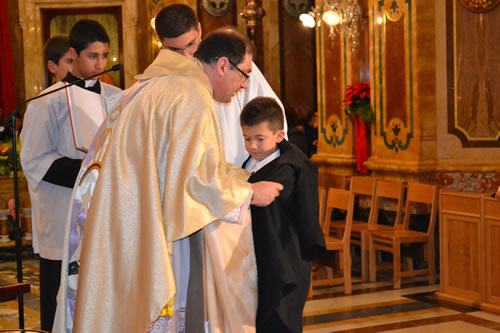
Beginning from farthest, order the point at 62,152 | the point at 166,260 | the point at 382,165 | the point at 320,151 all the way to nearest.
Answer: the point at 320,151 → the point at 382,165 → the point at 62,152 → the point at 166,260

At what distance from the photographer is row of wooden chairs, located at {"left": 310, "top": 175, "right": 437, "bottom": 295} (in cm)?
727

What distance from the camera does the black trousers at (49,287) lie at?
3.95 meters

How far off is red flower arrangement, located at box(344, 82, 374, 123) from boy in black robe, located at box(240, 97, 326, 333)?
5652 mm

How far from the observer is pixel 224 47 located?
3125mm

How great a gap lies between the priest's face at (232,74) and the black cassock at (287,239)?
0.45 metres

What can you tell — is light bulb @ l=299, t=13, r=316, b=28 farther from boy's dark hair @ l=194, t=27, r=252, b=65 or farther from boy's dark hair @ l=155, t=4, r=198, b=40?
boy's dark hair @ l=194, t=27, r=252, b=65

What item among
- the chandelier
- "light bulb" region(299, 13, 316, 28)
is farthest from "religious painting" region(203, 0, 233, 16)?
the chandelier

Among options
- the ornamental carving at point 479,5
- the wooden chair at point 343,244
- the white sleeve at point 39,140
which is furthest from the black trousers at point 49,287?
the ornamental carving at point 479,5

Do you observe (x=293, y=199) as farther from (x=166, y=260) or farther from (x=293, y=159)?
(x=166, y=260)

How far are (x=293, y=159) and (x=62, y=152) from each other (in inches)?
52.6

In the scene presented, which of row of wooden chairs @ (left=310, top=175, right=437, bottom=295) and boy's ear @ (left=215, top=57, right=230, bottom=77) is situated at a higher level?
boy's ear @ (left=215, top=57, right=230, bottom=77)

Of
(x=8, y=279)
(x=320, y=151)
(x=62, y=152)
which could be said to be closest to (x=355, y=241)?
(x=320, y=151)

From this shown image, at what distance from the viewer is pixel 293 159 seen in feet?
11.2

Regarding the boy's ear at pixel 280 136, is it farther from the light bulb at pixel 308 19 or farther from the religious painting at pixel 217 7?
the religious painting at pixel 217 7
